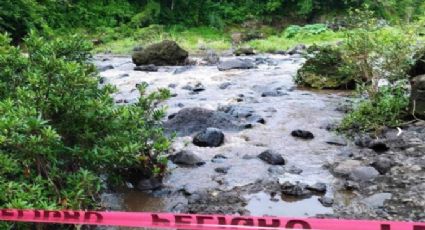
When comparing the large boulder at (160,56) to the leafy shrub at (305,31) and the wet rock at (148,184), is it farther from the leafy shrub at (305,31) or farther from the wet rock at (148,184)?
the wet rock at (148,184)

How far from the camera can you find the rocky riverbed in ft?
16.1

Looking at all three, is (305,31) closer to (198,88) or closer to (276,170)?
(198,88)

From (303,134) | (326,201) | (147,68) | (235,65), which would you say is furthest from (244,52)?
(326,201)

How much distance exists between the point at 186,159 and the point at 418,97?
358 cm

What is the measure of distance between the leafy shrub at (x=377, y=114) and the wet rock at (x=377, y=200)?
2.46 meters

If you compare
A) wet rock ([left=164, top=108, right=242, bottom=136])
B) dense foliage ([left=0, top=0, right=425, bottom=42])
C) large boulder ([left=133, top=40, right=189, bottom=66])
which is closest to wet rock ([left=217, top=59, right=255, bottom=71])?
large boulder ([left=133, top=40, right=189, bottom=66])

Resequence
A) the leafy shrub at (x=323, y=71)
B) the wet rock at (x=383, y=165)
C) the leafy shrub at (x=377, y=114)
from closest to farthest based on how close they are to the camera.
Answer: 1. the wet rock at (x=383, y=165)
2. the leafy shrub at (x=377, y=114)
3. the leafy shrub at (x=323, y=71)

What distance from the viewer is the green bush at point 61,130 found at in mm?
3668

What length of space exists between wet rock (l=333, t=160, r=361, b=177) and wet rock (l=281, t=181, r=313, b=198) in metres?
0.62

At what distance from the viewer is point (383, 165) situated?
5.76 m

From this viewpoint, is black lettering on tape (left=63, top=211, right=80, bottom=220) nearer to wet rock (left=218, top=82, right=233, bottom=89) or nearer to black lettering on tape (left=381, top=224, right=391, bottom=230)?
black lettering on tape (left=381, top=224, right=391, bottom=230)

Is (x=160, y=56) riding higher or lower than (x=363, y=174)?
lower

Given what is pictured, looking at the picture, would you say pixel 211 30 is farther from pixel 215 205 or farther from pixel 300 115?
pixel 215 205

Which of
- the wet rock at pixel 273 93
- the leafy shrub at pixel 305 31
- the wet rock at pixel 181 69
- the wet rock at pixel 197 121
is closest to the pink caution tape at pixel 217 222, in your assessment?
the wet rock at pixel 197 121
